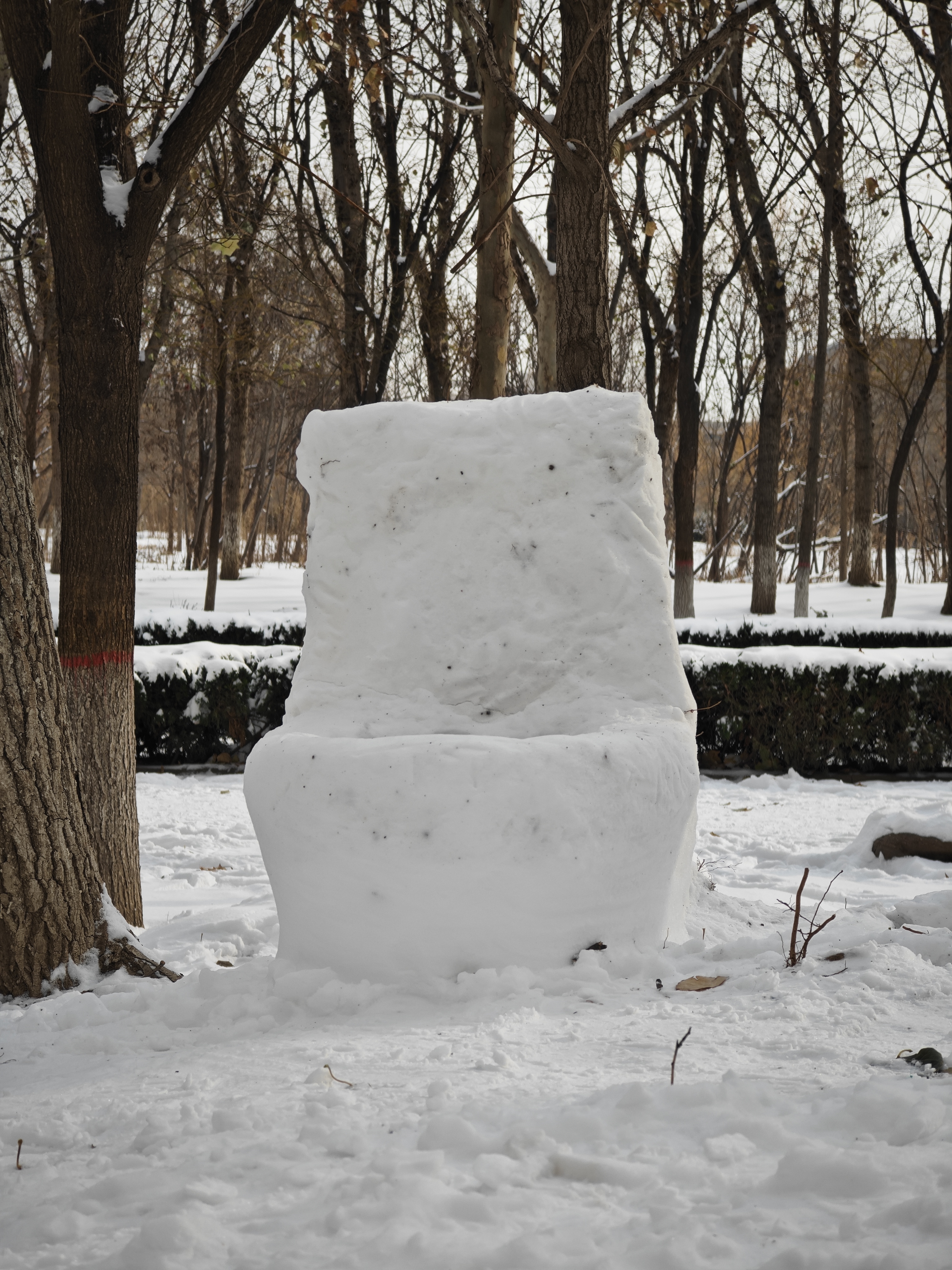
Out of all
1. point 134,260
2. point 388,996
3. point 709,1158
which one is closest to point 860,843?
point 388,996

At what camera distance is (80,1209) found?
1.60 m

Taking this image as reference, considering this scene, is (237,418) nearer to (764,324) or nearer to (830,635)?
(764,324)

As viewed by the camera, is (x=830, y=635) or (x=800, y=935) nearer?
(x=800, y=935)

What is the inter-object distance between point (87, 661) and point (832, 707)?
516cm

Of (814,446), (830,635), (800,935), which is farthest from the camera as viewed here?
(814,446)

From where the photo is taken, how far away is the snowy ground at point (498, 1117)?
1.47 metres

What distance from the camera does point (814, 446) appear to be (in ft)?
45.3

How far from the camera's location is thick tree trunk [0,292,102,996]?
2.69 m

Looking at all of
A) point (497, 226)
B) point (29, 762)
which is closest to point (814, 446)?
point (497, 226)

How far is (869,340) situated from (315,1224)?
17274mm

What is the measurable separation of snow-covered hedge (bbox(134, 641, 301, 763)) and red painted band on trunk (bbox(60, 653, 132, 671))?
347 centimetres

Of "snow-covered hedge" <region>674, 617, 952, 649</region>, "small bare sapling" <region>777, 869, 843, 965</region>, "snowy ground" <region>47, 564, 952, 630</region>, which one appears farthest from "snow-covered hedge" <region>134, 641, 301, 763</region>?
"snowy ground" <region>47, 564, 952, 630</region>

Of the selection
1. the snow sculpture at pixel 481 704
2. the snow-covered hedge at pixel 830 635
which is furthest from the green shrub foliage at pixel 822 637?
the snow sculpture at pixel 481 704

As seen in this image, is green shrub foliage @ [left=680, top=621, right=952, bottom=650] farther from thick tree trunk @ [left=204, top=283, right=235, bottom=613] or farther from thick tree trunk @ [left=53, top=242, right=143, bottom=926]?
thick tree trunk @ [left=53, top=242, right=143, bottom=926]
